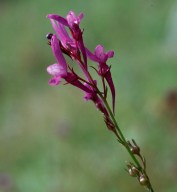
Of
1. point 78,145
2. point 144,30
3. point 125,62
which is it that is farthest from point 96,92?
point 144,30

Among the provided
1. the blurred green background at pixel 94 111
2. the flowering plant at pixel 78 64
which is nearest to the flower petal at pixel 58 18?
the flowering plant at pixel 78 64

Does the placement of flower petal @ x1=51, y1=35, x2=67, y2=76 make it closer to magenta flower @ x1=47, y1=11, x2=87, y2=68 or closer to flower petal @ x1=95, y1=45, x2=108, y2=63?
magenta flower @ x1=47, y1=11, x2=87, y2=68

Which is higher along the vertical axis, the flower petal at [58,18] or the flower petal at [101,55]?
the flower petal at [58,18]

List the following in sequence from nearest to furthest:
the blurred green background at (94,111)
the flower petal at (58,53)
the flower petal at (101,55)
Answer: the flower petal at (58,53) < the flower petal at (101,55) < the blurred green background at (94,111)

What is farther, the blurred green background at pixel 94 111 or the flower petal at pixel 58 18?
the blurred green background at pixel 94 111

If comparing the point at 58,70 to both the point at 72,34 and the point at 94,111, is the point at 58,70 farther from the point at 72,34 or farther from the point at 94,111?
the point at 94,111

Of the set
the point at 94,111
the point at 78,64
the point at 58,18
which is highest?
the point at 94,111

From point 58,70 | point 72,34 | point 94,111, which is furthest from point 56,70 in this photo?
point 94,111

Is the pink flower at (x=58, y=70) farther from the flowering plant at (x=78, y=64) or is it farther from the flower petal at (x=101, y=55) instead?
the flower petal at (x=101, y=55)
